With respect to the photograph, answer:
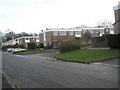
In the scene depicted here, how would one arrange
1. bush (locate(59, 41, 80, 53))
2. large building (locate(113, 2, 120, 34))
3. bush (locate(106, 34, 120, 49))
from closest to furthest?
1. bush (locate(106, 34, 120, 49))
2. large building (locate(113, 2, 120, 34))
3. bush (locate(59, 41, 80, 53))

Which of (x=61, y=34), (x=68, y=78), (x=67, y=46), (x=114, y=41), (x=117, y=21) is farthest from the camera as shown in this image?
(x=61, y=34)

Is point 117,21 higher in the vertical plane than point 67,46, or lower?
higher

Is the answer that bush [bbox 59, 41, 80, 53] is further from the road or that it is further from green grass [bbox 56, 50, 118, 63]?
the road

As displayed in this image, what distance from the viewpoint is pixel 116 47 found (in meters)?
24.4

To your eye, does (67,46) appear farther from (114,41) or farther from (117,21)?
(114,41)

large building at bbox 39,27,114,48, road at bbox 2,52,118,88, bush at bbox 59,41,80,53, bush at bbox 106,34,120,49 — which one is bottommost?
road at bbox 2,52,118,88

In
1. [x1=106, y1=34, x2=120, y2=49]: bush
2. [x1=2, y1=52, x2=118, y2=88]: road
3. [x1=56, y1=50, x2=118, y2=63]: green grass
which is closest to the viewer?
[x1=2, y1=52, x2=118, y2=88]: road

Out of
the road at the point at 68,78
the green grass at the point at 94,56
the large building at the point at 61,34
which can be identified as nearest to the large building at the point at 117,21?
the green grass at the point at 94,56

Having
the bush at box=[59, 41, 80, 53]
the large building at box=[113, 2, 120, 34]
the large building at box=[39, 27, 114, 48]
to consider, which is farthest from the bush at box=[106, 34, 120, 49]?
the large building at box=[39, 27, 114, 48]

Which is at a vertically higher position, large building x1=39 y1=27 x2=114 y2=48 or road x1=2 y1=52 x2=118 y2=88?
large building x1=39 y1=27 x2=114 y2=48

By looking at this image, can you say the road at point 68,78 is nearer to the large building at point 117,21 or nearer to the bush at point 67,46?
the large building at point 117,21

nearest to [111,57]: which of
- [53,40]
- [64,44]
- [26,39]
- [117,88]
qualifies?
[117,88]

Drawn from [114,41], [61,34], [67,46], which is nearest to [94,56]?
[114,41]

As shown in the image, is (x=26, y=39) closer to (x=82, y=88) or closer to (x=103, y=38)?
(x=103, y=38)
